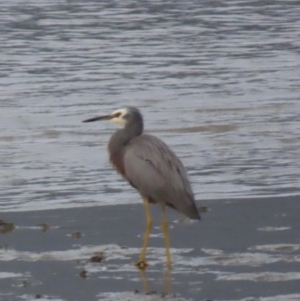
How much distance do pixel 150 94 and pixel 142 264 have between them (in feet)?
35.7

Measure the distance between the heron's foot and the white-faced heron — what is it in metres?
0.04

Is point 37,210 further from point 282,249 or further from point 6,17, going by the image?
point 6,17

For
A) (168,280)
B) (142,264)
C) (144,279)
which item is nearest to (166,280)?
(168,280)

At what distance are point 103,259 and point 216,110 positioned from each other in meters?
9.33

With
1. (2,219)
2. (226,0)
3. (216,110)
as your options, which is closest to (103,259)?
(2,219)

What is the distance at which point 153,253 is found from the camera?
7.84 metres

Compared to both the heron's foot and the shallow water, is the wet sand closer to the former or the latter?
the heron's foot

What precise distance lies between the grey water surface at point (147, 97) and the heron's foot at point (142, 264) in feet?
→ 1.82

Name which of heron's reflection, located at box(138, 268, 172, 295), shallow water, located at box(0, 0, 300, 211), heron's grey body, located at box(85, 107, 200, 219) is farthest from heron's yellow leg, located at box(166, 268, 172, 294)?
shallow water, located at box(0, 0, 300, 211)

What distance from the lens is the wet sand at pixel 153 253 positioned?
6.70 m

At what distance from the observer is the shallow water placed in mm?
10797

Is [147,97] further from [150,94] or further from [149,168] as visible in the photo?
[149,168]

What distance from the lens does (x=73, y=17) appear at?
31.2m

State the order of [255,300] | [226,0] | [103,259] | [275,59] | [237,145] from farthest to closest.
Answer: [226,0] → [275,59] → [237,145] → [103,259] → [255,300]
